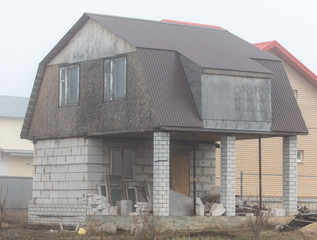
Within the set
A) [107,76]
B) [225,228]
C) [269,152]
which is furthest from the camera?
[269,152]

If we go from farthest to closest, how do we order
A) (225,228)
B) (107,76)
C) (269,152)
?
(269,152), (107,76), (225,228)

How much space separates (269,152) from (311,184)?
304 centimetres

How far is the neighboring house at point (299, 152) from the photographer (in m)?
36.6

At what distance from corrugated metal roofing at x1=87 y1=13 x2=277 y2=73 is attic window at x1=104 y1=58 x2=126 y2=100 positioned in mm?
964

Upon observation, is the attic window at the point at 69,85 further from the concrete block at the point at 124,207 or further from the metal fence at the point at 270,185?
the metal fence at the point at 270,185

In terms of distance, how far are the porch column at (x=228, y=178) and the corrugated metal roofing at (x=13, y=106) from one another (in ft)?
123

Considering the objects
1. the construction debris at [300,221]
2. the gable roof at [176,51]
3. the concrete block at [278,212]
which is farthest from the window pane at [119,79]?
the construction debris at [300,221]

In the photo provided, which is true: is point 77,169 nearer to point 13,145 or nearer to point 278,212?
point 278,212

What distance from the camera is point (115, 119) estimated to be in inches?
1019

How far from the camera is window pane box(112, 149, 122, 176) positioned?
27031 millimetres

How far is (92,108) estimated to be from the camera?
88.4 ft

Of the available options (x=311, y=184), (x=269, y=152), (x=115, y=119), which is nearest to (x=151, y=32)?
(x=115, y=119)

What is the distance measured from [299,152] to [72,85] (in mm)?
15116

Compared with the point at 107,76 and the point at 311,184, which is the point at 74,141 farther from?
the point at 311,184
